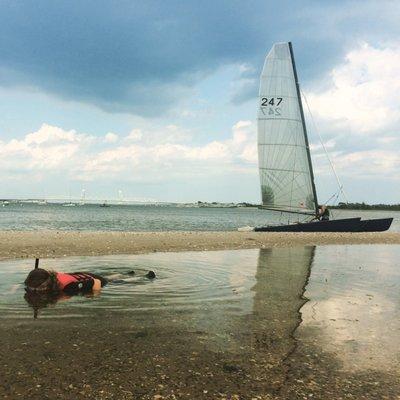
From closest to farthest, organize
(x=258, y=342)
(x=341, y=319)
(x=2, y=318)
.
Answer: (x=258, y=342) → (x=2, y=318) → (x=341, y=319)

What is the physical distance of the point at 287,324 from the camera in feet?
28.7

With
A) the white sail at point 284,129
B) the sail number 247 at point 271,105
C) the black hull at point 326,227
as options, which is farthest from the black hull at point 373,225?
the sail number 247 at point 271,105

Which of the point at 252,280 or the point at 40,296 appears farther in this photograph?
the point at 252,280

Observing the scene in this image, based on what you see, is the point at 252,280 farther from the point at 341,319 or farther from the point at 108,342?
the point at 108,342

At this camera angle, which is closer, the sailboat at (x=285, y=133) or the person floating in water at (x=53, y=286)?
the person floating in water at (x=53, y=286)

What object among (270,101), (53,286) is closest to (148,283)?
(53,286)

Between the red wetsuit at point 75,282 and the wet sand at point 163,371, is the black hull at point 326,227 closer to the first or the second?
the red wetsuit at point 75,282

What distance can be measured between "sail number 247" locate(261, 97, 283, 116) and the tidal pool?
3025cm

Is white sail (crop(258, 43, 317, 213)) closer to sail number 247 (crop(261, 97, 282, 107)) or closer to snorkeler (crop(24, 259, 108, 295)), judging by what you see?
sail number 247 (crop(261, 97, 282, 107))

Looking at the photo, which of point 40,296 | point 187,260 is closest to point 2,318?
point 40,296

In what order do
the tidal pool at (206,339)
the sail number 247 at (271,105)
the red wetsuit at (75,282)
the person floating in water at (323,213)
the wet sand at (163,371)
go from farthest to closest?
1. the person floating in water at (323,213)
2. the sail number 247 at (271,105)
3. the red wetsuit at (75,282)
4. the tidal pool at (206,339)
5. the wet sand at (163,371)

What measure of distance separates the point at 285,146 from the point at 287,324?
116ft

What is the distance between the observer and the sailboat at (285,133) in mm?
42438

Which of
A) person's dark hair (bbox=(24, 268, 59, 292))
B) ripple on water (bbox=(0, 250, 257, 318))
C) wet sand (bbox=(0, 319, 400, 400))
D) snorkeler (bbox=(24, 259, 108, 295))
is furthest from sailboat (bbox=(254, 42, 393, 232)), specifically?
wet sand (bbox=(0, 319, 400, 400))
